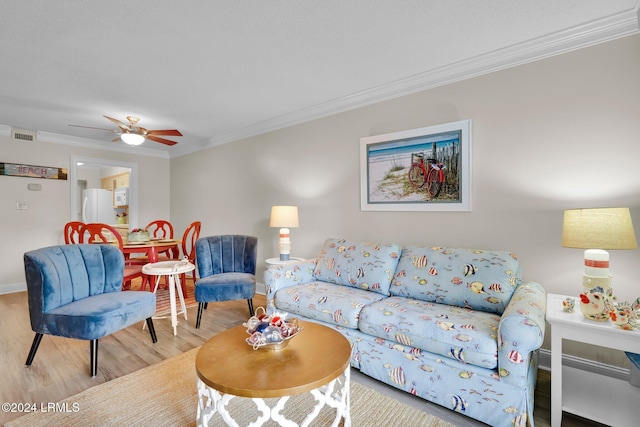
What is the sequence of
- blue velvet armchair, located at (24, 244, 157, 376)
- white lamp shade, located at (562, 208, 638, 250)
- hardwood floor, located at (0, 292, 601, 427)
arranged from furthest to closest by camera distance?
blue velvet armchair, located at (24, 244, 157, 376) → hardwood floor, located at (0, 292, 601, 427) → white lamp shade, located at (562, 208, 638, 250)

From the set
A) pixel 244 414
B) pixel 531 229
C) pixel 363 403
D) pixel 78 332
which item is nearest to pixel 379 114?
pixel 531 229

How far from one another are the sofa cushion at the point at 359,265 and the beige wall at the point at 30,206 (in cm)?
447

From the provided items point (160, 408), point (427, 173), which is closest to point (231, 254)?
point (160, 408)

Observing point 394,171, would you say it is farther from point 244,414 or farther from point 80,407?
point 80,407

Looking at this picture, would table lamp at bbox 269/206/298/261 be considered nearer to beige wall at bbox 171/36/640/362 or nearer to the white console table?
beige wall at bbox 171/36/640/362

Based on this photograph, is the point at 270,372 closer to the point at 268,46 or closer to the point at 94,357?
the point at 94,357

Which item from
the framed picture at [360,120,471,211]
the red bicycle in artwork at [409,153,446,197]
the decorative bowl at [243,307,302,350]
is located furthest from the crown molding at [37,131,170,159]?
the decorative bowl at [243,307,302,350]

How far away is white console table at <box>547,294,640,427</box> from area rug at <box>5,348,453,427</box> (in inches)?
24.5

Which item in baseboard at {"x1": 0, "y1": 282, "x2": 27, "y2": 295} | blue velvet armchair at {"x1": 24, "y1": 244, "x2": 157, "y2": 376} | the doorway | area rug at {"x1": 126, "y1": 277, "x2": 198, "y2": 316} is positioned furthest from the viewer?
the doorway

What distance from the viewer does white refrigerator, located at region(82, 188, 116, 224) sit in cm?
658

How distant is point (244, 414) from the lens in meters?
1.69

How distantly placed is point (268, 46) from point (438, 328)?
224 cm

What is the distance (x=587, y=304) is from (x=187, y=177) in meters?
5.59

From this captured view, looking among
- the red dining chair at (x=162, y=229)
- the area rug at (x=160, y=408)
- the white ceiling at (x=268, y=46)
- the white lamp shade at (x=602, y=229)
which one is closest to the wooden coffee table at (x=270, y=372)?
the area rug at (x=160, y=408)
